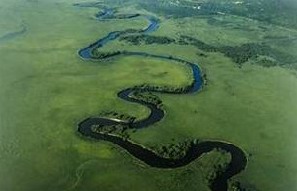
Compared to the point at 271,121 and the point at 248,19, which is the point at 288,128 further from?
the point at 248,19

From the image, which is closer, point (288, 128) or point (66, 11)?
point (288, 128)

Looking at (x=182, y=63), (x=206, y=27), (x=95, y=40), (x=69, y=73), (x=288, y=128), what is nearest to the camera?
(x=288, y=128)

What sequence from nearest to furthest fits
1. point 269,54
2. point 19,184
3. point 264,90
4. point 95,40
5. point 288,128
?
1. point 19,184
2. point 288,128
3. point 264,90
4. point 269,54
5. point 95,40

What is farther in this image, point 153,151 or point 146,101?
point 146,101

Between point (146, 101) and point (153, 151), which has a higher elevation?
point (153, 151)

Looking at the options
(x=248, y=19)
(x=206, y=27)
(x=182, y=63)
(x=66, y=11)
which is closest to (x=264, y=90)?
(x=182, y=63)

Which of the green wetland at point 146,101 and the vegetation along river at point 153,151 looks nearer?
the green wetland at point 146,101

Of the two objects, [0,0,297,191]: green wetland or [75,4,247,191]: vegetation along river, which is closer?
[0,0,297,191]: green wetland

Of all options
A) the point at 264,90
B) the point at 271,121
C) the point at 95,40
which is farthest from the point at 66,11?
the point at 271,121
